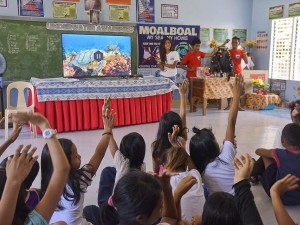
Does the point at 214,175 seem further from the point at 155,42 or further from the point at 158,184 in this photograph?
the point at 155,42

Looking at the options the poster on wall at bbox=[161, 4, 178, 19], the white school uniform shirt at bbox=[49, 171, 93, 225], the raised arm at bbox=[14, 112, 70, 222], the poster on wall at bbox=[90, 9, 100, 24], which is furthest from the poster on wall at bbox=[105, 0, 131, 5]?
the raised arm at bbox=[14, 112, 70, 222]

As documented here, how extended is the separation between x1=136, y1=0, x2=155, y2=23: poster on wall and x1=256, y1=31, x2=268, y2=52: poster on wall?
282cm

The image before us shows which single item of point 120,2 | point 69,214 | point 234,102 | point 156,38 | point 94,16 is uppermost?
point 120,2

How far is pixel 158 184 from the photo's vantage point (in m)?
1.15

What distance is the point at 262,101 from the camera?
281 inches

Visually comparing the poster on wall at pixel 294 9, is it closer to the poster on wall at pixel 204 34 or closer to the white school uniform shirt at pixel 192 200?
the poster on wall at pixel 204 34

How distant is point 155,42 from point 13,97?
10.3ft

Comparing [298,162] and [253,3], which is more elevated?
[253,3]

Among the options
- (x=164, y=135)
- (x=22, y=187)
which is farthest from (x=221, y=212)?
(x=164, y=135)

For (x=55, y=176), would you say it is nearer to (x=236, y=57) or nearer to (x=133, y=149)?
(x=133, y=149)

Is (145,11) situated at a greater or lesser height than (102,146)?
greater

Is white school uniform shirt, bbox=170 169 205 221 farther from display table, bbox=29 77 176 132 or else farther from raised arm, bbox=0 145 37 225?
display table, bbox=29 77 176 132

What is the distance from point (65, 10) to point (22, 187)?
18.9 feet

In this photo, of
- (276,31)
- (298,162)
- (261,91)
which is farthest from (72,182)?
(276,31)
